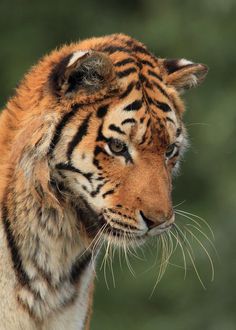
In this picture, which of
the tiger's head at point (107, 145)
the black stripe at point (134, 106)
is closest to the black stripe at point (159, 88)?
the tiger's head at point (107, 145)

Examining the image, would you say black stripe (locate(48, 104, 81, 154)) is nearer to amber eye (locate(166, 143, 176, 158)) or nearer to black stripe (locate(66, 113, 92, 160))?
black stripe (locate(66, 113, 92, 160))

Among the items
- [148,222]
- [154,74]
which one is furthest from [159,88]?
[148,222]

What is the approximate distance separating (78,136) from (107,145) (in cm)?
16

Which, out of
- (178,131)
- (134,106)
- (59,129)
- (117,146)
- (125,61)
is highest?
(125,61)

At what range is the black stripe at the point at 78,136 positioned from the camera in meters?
6.77

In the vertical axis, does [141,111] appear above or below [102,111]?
below

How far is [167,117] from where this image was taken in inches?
273

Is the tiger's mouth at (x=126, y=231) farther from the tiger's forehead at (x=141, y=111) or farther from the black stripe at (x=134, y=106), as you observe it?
the black stripe at (x=134, y=106)

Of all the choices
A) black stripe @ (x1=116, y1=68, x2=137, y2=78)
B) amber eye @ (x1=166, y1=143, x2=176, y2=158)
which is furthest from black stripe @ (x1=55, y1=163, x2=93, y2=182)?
black stripe @ (x1=116, y1=68, x2=137, y2=78)

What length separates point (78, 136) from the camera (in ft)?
22.3

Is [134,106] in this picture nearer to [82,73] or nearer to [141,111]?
[141,111]

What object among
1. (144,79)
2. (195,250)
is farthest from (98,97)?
(195,250)

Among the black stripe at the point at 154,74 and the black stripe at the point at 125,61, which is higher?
the black stripe at the point at 125,61

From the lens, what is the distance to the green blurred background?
14562 mm
